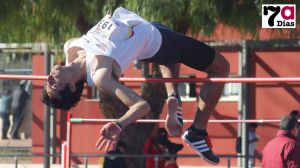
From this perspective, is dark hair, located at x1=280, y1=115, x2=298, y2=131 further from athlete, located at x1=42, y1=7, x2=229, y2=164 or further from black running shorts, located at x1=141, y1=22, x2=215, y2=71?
black running shorts, located at x1=141, y1=22, x2=215, y2=71

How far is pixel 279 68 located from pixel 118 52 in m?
11.1

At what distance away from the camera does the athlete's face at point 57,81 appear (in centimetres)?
703

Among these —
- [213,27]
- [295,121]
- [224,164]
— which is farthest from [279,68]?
[295,121]

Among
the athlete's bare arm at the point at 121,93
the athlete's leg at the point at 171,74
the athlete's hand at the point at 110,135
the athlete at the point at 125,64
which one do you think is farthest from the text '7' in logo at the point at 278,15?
the athlete's hand at the point at 110,135

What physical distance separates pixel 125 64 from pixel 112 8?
17.9ft

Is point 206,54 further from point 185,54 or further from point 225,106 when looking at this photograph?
point 225,106


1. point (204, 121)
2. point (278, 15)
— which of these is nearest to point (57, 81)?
point (204, 121)

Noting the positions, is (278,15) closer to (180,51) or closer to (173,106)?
(173,106)

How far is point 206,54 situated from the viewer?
303 inches

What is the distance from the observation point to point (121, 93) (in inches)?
267

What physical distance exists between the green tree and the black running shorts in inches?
182

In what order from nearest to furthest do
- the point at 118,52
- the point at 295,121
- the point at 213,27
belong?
the point at 118,52, the point at 295,121, the point at 213,27

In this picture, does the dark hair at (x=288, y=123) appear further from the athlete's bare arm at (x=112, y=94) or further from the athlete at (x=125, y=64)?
the athlete's bare arm at (x=112, y=94)

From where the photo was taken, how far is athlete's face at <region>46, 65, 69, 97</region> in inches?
277
